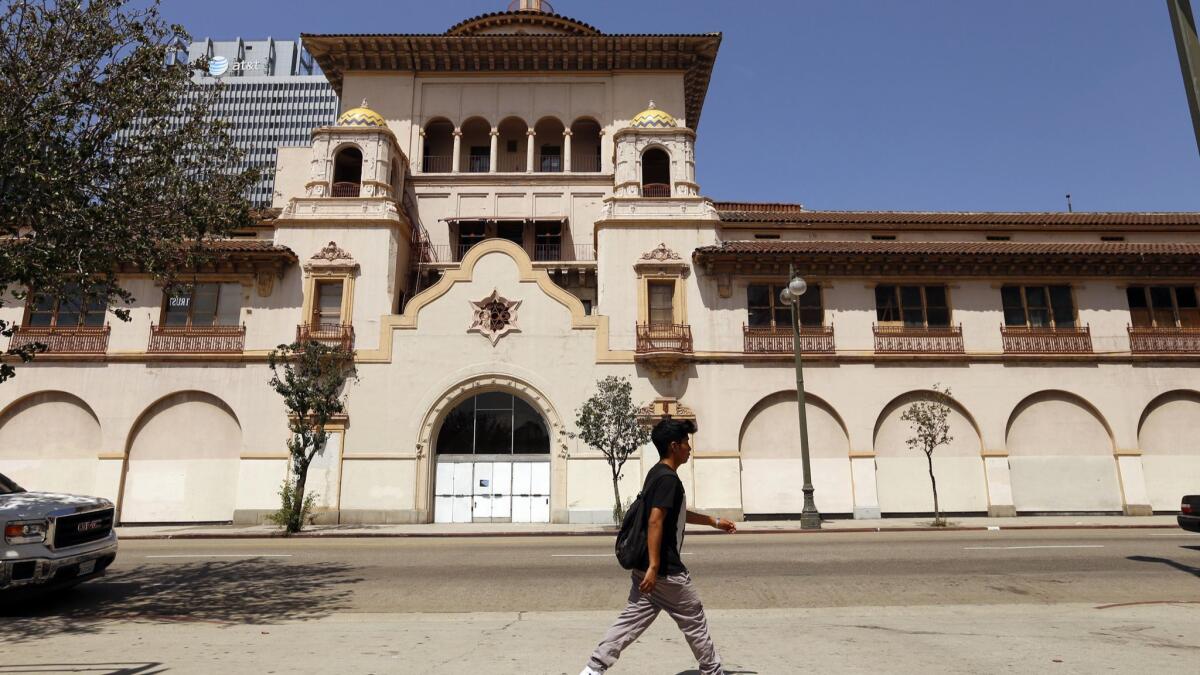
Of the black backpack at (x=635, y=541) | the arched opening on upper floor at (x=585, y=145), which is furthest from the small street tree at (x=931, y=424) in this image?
the black backpack at (x=635, y=541)

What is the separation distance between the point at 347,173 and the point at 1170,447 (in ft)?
115

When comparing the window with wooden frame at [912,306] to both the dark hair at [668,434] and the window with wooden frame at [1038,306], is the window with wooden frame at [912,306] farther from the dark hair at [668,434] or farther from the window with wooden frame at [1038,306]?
the dark hair at [668,434]

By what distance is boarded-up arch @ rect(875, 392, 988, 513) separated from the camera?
85.5ft

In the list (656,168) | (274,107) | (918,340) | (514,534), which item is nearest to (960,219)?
(918,340)

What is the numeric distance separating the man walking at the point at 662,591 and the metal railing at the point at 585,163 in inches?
1190

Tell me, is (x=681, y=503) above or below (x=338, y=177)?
below

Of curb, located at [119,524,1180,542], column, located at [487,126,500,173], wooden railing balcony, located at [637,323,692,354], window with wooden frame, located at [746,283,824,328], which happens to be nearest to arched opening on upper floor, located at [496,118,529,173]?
column, located at [487,126,500,173]

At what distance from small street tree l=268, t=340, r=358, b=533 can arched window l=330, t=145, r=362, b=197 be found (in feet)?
25.4

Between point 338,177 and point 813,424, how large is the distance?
73.9 ft

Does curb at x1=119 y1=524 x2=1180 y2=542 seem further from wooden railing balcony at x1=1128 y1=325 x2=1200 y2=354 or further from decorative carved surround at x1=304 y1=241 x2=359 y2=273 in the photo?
decorative carved surround at x1=304 y1=241 x2=359 y2=273

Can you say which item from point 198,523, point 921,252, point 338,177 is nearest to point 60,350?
point 198,523

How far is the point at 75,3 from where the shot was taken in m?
11.2

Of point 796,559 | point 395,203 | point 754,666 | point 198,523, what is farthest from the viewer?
point 395,203

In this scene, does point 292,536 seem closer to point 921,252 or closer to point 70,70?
point 70,70
